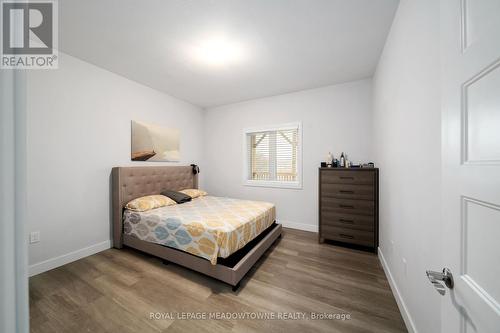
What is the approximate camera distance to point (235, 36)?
198cm

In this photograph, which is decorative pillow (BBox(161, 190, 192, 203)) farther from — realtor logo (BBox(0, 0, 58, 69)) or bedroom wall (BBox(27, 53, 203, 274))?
realtor logo (BBox(0, 0, 58, 69))

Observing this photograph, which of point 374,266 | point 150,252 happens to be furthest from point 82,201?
point 374,266

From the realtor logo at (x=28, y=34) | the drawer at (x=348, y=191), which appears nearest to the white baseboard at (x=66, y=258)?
the realtor logo at (x=28, y=34)

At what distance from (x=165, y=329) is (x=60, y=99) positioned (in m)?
2.78

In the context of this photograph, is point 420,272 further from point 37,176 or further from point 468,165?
point 37,176

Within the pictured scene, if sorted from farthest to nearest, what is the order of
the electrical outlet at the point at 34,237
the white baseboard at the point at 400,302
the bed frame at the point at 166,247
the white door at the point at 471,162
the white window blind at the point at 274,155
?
the white window blind at the point at 274,155 → the electrical outlet at the point at 34,237 → the bed frame at the point at 166,247 → the white baseboard at the point at 400,302 → the white door at the point at 471,162

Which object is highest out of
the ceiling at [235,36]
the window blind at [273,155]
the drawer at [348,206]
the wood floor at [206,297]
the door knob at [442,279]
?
the ceiling at [235,36]

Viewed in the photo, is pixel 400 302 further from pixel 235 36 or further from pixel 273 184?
pixel 235 36

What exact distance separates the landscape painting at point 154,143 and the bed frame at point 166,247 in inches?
9.0

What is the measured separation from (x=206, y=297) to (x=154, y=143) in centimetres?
259

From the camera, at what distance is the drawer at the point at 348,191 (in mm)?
2529

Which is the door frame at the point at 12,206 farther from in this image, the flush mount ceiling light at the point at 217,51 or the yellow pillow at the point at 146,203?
the yellow pillow at the point at 146,203

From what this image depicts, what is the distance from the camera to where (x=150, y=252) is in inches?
91.7

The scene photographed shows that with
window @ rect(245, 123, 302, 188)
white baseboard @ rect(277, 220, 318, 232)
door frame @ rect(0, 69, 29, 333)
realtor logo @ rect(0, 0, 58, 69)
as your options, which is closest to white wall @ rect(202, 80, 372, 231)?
white baseboard @ rect(277, 220, 318, 232)
